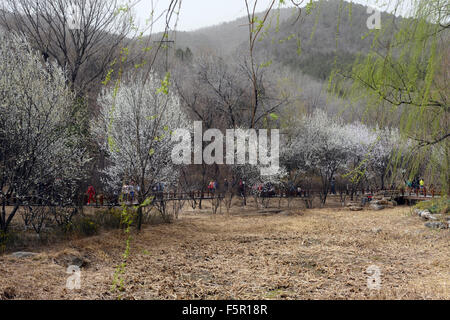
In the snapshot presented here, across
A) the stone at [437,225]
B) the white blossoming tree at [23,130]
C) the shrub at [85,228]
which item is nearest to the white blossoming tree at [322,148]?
the stone at [437,225]

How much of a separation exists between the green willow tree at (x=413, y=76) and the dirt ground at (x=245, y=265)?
6.11 ft

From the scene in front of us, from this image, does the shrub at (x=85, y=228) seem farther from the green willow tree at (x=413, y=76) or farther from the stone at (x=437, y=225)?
the stone at (x=437, y=225)

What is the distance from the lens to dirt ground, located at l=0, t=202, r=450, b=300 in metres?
4.30

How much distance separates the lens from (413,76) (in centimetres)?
358

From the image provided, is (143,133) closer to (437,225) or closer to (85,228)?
(85,228)

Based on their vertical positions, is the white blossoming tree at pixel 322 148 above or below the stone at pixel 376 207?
Answer: above

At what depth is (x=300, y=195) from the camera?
68.0 feet

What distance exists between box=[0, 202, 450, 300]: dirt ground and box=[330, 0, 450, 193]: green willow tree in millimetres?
1862

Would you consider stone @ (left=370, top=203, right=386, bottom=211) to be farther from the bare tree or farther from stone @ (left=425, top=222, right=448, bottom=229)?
the bare tree

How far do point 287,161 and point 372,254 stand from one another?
55.5 ft

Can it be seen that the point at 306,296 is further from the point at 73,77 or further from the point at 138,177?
the point at 73,77

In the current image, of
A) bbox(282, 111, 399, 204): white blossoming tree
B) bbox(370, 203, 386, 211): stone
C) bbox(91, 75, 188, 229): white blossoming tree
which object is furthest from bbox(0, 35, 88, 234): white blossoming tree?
bbox(282, 111, 399, 204): white blossoming tree

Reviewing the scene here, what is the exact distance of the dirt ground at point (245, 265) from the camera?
4.30 metres
